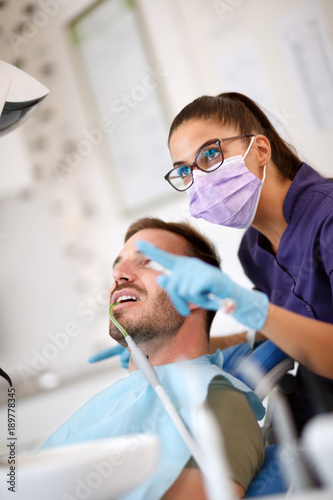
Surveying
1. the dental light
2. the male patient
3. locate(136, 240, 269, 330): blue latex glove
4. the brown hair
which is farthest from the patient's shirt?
the dental light

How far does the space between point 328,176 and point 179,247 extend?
44 cm

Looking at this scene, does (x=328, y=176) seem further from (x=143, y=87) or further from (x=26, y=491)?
(x=26, y=491)

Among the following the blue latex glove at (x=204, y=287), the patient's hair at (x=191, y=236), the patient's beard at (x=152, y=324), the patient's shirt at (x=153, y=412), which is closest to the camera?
the blue latex glove at (x=204, y=287)

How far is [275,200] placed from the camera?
113cm

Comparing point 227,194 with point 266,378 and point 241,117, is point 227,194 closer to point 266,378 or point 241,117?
point 241,117

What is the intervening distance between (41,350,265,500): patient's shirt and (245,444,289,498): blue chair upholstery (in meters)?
0.10

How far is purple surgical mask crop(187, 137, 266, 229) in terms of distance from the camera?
101cm

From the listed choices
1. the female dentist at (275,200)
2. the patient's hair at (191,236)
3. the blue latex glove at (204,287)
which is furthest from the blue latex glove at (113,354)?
the blue latex glove at (204,287)

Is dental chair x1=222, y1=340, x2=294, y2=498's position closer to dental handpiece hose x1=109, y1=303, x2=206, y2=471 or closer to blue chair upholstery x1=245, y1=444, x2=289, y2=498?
blue chair upholstery x1=245, y1=444, x2=289, y2=498

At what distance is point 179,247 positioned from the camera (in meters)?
1.25

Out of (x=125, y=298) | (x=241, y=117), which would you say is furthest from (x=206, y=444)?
(x=241, y=117)

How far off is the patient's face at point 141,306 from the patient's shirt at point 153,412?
8 cm

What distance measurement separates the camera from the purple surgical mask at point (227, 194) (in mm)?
1015

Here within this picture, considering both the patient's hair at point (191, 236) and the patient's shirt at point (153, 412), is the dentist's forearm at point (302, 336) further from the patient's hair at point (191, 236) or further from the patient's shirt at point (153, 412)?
the patient's hair at point (191, 236)
